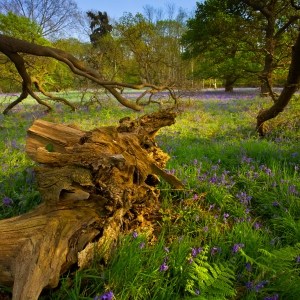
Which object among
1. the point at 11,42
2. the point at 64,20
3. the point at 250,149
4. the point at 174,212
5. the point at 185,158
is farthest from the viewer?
the point at 64,20

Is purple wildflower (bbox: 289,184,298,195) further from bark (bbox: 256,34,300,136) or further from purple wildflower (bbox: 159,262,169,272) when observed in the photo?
bark (bbox: 256,34,300,136)

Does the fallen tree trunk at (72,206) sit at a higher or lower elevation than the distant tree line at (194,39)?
lower

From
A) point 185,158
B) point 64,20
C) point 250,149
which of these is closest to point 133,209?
point 185,158

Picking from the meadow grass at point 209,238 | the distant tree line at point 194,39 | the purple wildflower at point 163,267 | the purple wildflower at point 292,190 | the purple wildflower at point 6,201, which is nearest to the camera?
the meadow grass at point 209,238

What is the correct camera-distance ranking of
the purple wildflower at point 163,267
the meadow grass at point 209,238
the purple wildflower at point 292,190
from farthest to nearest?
1. the purple wildflower at point 292,190
2. the purple wildflower at point 163,267
3. the meadow grass at point 209,238

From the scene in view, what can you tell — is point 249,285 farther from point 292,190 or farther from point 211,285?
point 292,190

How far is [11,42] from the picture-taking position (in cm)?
511

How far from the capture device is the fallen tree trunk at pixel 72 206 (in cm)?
145

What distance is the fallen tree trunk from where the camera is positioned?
Result: 57.2 inches

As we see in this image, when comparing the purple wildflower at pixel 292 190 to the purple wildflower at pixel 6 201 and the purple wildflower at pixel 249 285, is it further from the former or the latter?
the purple wildflower at pixel 6 201

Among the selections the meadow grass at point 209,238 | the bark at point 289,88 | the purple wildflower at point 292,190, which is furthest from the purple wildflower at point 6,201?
the bark at point 289,88

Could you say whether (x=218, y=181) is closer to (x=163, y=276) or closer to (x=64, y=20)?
(x=163, y=276)

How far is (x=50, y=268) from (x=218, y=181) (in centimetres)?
251

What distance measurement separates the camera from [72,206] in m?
Result: 1.84
